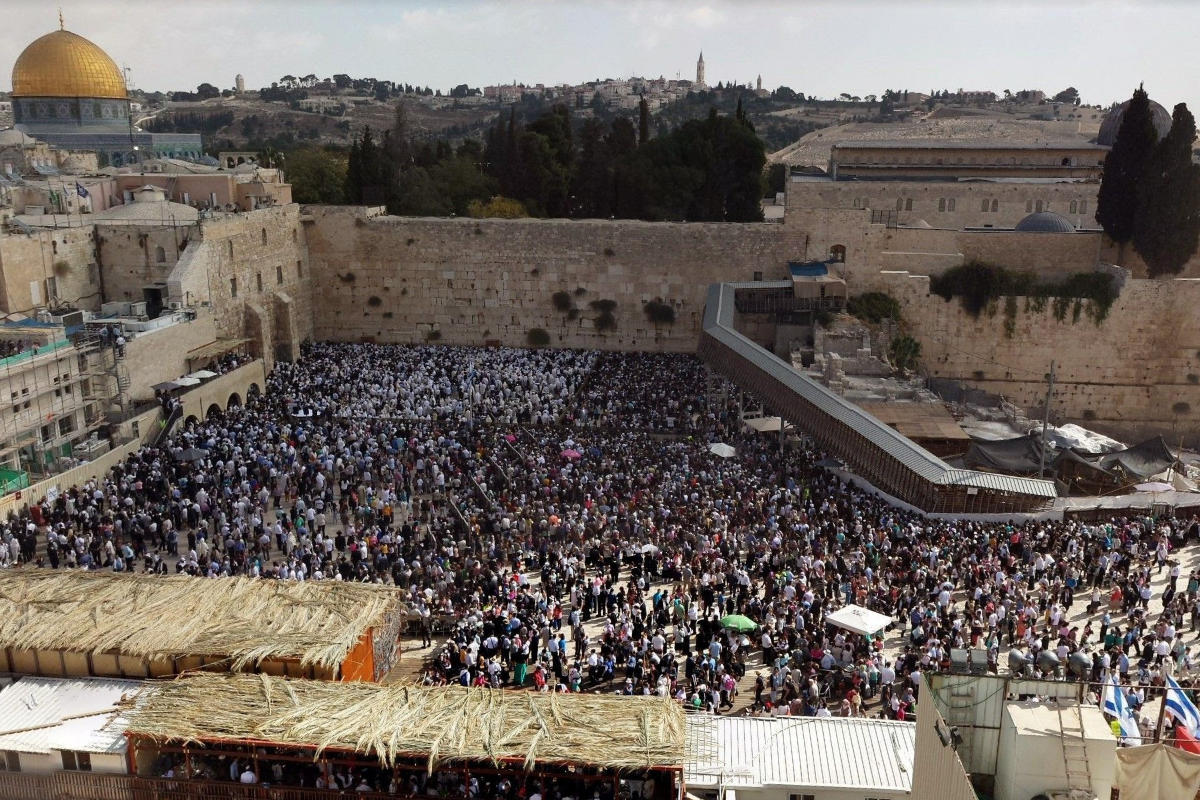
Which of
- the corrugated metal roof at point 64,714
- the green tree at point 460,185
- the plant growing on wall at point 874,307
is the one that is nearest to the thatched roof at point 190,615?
the corrugated metal roof at point 64,714

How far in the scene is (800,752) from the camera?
9070 mm

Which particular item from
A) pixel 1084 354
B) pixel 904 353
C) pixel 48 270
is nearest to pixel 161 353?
pixel 48 270

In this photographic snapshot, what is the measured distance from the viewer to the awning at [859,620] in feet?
38.8

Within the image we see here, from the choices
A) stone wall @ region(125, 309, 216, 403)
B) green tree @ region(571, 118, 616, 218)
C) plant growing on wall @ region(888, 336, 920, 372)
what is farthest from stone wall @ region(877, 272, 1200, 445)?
stone wall @ region(125, 309, 216, 403)

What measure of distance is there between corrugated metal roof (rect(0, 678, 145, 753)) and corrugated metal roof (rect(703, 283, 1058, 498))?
1171 centimetres

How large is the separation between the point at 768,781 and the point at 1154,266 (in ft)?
74.3

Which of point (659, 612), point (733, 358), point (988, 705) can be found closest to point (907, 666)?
point (659, 612)

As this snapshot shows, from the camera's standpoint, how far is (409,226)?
29.6m

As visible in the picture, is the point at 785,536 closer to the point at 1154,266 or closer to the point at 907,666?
the point at 907,666

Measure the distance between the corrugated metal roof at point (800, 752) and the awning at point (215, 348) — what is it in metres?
18.1

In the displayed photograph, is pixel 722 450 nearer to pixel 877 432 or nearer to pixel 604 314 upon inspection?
pixel 877 432

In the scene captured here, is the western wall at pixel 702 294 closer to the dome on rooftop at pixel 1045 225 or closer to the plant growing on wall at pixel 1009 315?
the plant growing on wall at pixel 1009 315

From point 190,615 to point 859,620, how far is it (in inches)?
293

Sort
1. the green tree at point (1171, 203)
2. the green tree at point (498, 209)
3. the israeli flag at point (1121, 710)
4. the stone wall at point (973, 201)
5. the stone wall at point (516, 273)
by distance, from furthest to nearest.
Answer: the green tree at point (498, 209), the stone wall at point (973, 201), the stone wall at point (516, 273), the green tree at point (1171, 203), the israeli flag at point (1121, 710)
